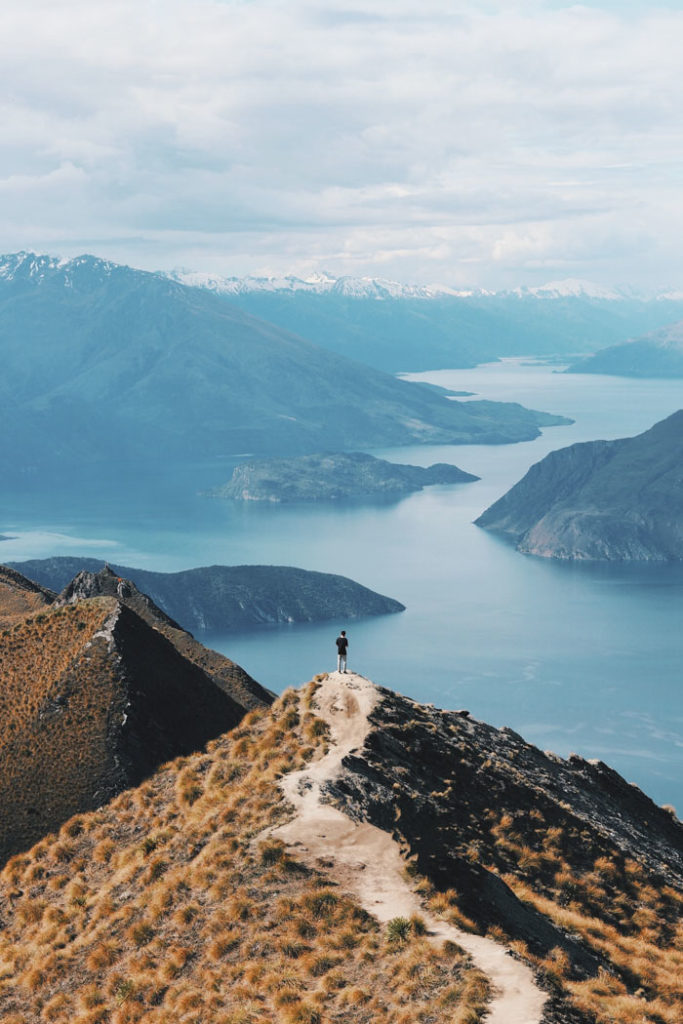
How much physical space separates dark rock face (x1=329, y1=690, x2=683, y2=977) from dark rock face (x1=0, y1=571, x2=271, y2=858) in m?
10.9

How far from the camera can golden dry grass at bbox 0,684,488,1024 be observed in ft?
87.8

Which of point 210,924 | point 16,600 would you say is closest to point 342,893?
point 210,924

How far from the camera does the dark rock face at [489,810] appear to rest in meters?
31.5

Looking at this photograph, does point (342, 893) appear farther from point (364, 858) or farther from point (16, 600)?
point (16, 600)

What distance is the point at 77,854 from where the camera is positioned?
1580 inches

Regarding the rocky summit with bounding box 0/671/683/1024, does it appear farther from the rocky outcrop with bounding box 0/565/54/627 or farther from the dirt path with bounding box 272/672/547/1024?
the rocky outcrop with bounding box 0/565/54/627

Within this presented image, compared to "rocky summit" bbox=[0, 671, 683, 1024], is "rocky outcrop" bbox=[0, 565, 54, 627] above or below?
above

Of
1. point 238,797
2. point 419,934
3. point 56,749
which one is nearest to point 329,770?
point 238,797

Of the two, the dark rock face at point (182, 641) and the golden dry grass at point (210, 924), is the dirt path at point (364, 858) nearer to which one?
the golden dry grass at point (210, 924)

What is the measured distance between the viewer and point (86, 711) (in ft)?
158

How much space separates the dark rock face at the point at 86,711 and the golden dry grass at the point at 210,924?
8.17 ft

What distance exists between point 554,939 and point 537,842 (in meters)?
8.81

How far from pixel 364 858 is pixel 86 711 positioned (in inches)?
788

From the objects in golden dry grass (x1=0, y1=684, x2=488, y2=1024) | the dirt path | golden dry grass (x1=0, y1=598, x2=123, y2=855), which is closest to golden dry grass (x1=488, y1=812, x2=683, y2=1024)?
the dirt path
